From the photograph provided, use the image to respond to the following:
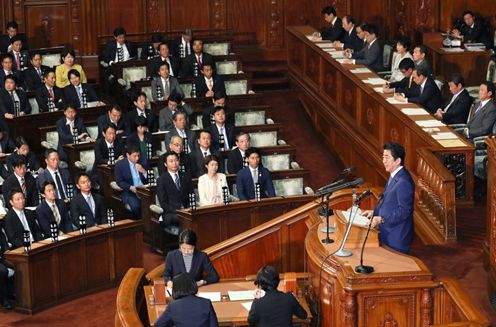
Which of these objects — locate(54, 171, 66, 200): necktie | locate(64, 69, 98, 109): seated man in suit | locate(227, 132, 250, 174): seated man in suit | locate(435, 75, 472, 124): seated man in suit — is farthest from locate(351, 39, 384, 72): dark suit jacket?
locate(54, 171, 66, 200): necktie

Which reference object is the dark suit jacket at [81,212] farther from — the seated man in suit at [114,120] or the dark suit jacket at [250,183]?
the seated man in suit at [114,120]

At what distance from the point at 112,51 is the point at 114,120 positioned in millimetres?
2415

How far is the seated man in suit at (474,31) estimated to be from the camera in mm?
14469

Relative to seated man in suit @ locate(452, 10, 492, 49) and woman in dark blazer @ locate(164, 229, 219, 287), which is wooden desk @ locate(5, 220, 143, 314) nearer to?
woman in dark blazer @ locate(164, 229, 219, 287)

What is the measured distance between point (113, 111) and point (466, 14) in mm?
4829

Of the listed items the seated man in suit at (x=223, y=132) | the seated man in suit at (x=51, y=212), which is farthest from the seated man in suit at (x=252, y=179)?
the seated man in suit at (x=51, y=212)

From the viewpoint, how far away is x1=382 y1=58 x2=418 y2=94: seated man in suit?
12141mm

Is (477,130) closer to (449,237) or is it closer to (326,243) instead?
(449,237)

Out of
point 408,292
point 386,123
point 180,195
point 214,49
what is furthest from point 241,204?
point 214,49

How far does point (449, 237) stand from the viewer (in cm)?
936

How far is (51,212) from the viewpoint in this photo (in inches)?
415

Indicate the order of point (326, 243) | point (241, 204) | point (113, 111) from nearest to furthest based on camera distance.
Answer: point (326, 243) → point (241, 204) → point (113, 111)

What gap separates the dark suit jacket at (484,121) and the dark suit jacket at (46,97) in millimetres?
5049

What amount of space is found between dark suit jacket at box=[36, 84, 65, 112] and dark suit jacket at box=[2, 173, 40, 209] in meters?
2.46
